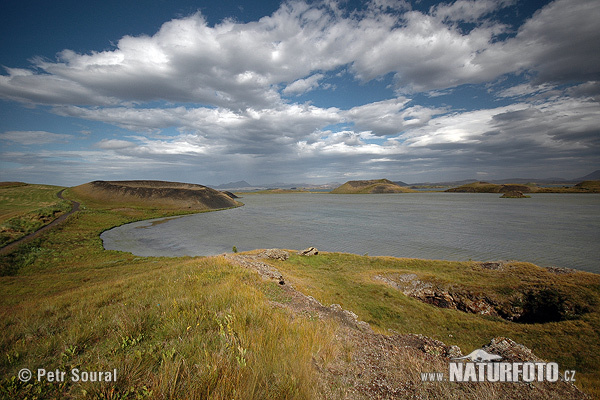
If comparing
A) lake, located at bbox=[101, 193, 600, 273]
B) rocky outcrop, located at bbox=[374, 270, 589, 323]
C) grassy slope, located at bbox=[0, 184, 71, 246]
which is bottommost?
lake, located at bbox=[101, 193, 600, 273]

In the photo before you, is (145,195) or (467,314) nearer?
(467,314)

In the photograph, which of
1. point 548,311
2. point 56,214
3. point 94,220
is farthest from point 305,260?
point 56,214

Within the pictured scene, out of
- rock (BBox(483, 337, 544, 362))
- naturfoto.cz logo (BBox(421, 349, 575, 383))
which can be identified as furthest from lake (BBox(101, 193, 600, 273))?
naturfoto.cz logo (BBox(421, 349, 575, 383))

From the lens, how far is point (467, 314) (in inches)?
573

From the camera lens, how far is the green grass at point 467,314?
1027cm

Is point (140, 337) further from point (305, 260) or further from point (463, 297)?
point (305, 260)

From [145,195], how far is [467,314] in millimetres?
117825

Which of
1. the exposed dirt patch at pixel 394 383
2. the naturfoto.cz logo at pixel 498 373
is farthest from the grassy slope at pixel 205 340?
the naturfoto.cz logo at pixel 498 373

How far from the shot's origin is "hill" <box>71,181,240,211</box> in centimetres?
9394

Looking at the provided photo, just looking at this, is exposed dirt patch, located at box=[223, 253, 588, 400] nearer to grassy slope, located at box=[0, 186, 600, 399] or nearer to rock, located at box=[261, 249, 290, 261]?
grassy slope, located at box=[0, 186, 600, 399]

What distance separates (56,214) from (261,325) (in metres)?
83.2

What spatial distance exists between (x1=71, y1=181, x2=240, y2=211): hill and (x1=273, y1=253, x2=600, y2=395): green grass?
92.1m

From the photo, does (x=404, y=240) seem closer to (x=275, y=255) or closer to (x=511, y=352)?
(x=275, y=255)

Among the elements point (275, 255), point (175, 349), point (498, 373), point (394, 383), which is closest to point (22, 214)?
point (275, 255)
